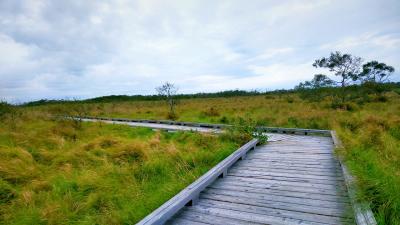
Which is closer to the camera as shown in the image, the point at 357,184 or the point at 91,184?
the point at 357,184

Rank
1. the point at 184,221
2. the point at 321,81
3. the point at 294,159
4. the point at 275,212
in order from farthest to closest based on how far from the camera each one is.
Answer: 1. the point at 321,81
2. the point at 294,159
3. the point at 275,212
4. the point at 184,221

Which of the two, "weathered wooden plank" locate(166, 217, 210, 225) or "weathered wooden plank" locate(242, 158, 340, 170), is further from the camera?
"weathered wooden plank" locate(242, 158, 340, 170)

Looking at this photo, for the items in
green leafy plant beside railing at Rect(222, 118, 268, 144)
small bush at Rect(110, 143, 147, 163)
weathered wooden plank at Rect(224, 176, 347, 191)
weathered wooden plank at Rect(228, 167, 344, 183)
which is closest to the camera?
weathered wooden plank at Rect(224, 176, 347, 191)

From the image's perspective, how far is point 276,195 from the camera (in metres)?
3.67

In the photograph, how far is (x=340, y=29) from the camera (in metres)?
16.4

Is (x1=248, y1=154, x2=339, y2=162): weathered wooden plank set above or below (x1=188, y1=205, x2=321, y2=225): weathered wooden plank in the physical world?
above

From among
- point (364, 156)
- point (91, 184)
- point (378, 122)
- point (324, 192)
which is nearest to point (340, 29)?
point (378, 122)

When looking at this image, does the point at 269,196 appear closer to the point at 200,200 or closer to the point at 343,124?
the point at 200,200

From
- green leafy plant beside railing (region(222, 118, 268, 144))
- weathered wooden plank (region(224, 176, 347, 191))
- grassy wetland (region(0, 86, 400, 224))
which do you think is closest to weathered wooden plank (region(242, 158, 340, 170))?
grassy wetland (region(0, 86, 400, 224))

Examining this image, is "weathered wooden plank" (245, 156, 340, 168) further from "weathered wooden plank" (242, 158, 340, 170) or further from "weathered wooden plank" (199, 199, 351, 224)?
"weathered wooden plank" (199, 199, 351, 224)

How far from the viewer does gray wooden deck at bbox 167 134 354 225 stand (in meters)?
2.99

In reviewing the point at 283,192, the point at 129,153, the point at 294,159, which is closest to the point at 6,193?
the point at 129,153

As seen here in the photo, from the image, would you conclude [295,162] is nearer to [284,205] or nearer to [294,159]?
[294,159]

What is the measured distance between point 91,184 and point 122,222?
5.70 feet
